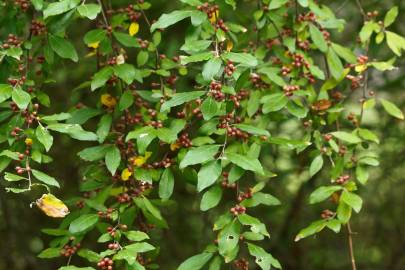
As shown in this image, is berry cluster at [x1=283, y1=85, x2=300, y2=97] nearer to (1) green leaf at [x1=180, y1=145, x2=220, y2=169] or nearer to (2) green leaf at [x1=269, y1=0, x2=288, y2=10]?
(2) green leaf at [x1=269, y1=0, x2=288, y2=10]

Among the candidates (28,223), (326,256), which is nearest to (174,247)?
(28,223)

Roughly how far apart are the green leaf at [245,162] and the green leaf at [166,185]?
25 centimetres

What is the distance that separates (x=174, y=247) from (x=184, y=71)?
205cm

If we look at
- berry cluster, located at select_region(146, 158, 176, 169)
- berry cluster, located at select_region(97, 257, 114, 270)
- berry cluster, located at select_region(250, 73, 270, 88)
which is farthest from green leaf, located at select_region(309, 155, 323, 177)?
berry cluster, located at select_region(97, 257, 114, 270)

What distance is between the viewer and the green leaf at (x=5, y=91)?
1.90 m

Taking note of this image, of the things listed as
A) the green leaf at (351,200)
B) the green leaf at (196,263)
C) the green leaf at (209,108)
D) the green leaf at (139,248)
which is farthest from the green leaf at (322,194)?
the green leaf at (139,248)

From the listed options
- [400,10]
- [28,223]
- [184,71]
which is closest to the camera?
[184,71]

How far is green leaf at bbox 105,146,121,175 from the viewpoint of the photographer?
6.76 feet

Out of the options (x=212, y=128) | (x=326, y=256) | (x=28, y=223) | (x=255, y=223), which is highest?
(x=212, y=128)

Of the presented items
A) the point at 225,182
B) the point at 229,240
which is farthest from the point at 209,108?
the point at 229,240

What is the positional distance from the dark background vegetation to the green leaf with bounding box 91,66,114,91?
98 cm

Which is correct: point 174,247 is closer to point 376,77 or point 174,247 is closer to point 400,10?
point 376,77

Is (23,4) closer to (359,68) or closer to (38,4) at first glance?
(38,4)

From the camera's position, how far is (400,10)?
3459 millimetres
